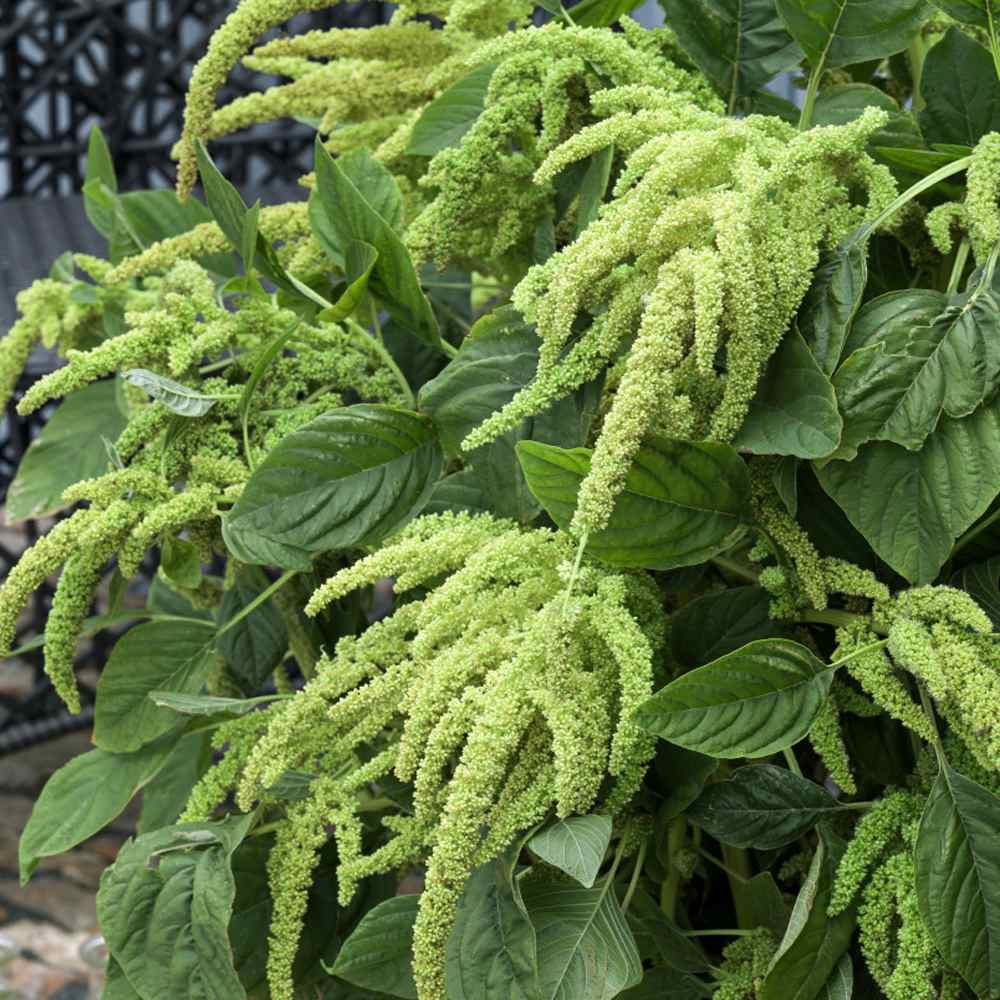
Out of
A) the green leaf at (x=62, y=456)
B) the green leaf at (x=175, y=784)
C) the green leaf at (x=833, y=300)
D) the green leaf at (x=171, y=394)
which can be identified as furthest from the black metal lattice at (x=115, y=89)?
the green leaf at (x=833, y=300)

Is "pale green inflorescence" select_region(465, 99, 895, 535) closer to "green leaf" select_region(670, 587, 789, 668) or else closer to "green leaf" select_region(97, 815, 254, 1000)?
"green leaf" select_region(670, 587, 789, 668)

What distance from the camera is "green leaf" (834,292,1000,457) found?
0.49 m

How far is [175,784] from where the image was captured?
77cm

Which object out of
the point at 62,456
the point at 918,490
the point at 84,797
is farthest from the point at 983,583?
the point at 62,456

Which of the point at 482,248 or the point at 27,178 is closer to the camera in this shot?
the point at 482,248

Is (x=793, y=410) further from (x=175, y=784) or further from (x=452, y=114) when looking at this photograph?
(x=175, y=784)

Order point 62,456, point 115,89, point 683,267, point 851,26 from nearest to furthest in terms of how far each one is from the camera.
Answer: point 683,267 < point 851,26 < point 62,456 < point 115,89

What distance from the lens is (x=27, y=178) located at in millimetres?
2658

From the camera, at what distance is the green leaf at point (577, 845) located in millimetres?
458

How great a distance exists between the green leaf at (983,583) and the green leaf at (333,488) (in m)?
0.22

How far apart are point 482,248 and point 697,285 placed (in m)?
0.22

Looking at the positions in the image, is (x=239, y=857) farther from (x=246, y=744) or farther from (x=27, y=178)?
(x=27, y=178)

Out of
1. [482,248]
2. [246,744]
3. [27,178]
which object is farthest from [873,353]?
[27,178]

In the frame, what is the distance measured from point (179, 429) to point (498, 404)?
0.14 m
